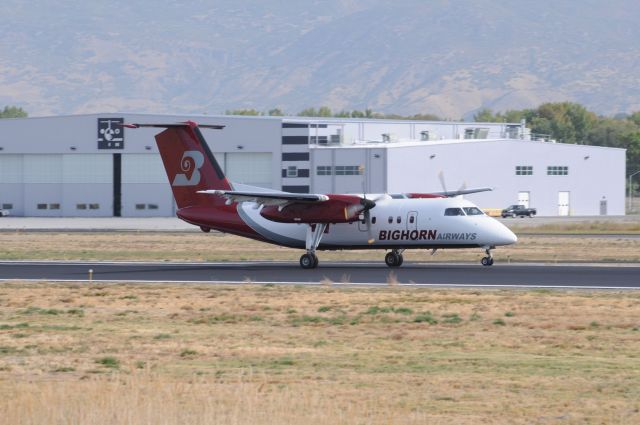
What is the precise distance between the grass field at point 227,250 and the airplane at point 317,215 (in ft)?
18.1

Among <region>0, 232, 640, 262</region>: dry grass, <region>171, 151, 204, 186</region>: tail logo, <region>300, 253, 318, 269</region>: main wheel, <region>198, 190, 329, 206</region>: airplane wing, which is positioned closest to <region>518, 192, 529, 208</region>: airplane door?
<region>0, 232, 640, 262</region>: dry grass

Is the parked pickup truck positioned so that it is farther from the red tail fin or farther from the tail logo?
the tail logo

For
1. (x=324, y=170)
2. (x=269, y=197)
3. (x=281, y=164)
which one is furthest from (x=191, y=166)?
(x=281, y=164)

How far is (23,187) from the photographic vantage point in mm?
105500

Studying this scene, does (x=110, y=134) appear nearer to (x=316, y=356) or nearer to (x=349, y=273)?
(x=349, y=273)

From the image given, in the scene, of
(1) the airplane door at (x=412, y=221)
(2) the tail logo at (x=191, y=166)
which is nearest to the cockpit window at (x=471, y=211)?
(1) the airplane door at (x=412, y=221)

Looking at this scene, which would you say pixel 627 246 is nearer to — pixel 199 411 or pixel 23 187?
pixel 199 411

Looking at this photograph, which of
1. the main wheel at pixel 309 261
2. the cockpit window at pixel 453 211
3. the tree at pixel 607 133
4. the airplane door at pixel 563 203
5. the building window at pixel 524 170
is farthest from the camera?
the tree at pixel 607 133

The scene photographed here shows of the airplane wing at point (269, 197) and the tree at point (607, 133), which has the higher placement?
the tree at point (607, 133)

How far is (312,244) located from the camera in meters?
43.9

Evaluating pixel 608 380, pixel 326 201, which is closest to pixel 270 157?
pixel 326 201

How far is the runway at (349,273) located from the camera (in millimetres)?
36781

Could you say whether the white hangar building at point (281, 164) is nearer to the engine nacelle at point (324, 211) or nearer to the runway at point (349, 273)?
the runway at point (349, 273)

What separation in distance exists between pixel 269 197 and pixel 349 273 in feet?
13.4
